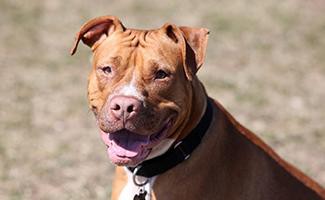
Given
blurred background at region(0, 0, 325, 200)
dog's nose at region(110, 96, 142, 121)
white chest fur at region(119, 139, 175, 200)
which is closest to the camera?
dog's nose at region(110, 96, 142, 121)

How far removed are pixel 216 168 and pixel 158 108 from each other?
643 mm

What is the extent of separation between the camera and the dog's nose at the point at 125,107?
172 inches

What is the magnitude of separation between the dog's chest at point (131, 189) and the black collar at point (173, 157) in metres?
0.06

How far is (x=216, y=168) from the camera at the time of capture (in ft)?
16.0

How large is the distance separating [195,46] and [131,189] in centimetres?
101

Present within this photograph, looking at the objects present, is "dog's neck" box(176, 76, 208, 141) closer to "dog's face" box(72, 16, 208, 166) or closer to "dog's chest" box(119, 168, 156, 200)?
"dog's face" box(72, 16, 208, 166)

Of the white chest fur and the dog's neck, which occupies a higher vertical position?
the dog's neck

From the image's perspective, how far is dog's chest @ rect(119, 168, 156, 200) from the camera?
480cm

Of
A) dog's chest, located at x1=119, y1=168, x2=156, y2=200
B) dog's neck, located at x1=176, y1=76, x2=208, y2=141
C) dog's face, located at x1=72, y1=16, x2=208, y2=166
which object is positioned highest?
dog's face, located at x1=72, y1=16, x2=208, y2=166

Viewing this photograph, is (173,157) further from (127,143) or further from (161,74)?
(161,74)

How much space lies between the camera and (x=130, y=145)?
455cm

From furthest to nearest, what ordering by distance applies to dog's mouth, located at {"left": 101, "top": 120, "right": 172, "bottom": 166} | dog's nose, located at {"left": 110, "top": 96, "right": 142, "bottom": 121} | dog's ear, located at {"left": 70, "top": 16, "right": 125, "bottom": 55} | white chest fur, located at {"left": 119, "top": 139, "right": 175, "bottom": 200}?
dog's ear, located at {"left": 70, "top": 16, "right": 125, "bottom": 55} → white chest fur, located at {"left": 119, "top": 139, "right": 175, "bottom": 200} → dog's mouth, located at {"left": 101, "top": 120, "right": 172, "bottom": 166} → dog's nose, located at {"left": 110, "top": 96, "right": 142, "bottom": 121}

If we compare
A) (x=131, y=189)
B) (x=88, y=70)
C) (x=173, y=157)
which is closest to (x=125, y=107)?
(x=173, y=157)

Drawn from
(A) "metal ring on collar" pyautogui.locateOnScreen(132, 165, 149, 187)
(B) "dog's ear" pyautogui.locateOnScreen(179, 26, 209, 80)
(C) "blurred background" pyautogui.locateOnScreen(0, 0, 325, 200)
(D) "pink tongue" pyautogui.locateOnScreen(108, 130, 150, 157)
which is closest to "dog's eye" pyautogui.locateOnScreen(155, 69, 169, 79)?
Answer: (B) "dog's ear" pyautogui.locateOnScreen(179, 26, 209, 80)
